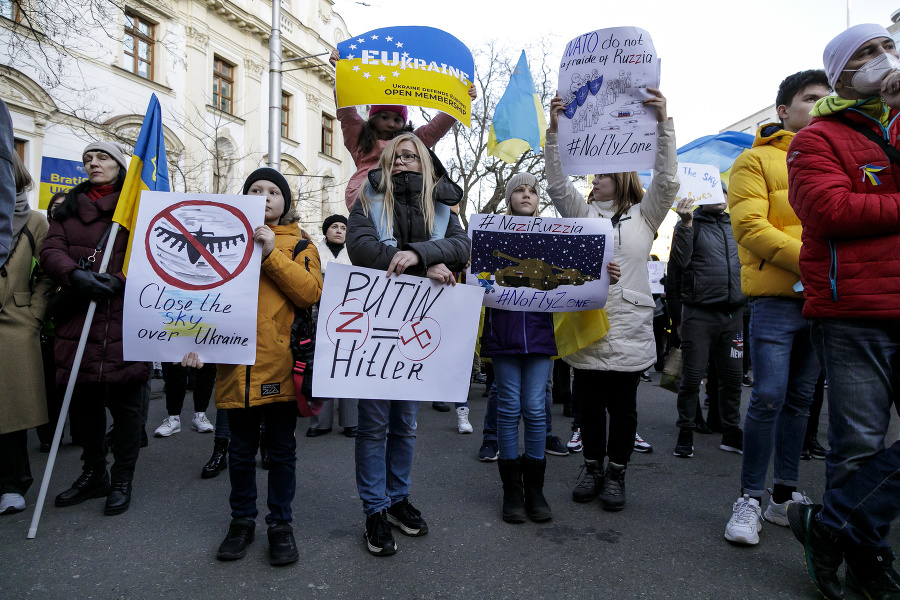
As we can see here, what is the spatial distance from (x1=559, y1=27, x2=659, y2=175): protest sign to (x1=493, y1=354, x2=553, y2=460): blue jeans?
43.5 inches

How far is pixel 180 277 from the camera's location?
280cm

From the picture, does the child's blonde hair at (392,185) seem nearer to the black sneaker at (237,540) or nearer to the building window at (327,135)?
the black sneaker at (237,540)

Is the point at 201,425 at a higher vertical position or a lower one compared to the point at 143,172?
lower

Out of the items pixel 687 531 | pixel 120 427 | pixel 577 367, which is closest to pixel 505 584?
pixel 687 531

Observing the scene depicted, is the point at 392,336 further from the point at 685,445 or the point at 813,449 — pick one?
the point at 813,449

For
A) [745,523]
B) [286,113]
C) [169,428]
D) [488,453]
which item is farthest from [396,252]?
[286,113]

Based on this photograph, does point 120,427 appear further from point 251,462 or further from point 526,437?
point 526,437

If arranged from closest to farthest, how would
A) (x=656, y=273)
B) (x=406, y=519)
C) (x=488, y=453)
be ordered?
(x=406, y=519), (x=488, y=453), (x=656, y=273)

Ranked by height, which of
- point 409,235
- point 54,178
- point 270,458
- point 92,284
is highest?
point 54,178

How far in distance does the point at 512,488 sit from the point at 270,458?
4.07ft

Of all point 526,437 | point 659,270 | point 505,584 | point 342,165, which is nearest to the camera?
point 505,584

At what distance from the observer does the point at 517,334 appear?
313 cm

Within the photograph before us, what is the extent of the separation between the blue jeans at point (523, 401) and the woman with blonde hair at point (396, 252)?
525 mm

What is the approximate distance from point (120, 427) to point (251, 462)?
3.76ft
